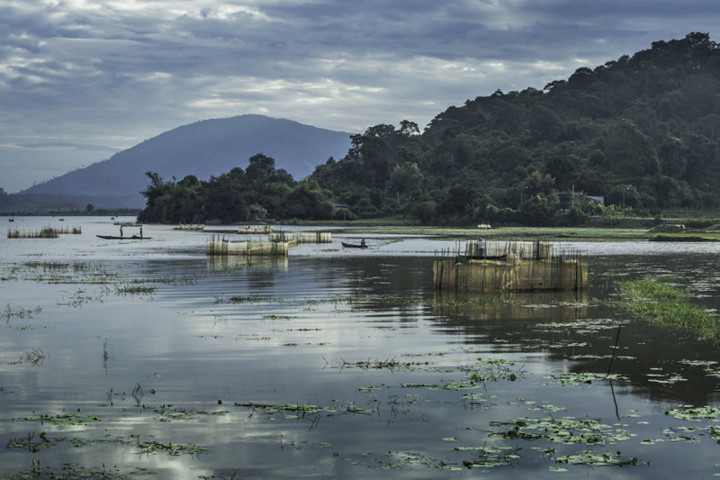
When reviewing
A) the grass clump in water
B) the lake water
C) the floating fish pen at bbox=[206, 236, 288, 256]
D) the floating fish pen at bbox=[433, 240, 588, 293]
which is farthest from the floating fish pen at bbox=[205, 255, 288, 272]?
the grass clump in water

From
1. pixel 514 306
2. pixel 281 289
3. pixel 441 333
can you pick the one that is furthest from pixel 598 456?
pixel 281 289

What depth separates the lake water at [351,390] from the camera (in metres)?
11.8

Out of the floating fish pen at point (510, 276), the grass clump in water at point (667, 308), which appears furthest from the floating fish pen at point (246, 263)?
the grass clump in water at point (667, 308)

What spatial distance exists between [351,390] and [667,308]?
17577mm

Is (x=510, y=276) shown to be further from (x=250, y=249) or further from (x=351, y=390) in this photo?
(x=250, y=249)

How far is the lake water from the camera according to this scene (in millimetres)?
11797

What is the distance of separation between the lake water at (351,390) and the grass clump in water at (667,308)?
36.7 inches

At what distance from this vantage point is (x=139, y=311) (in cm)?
3005

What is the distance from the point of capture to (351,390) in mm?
16438

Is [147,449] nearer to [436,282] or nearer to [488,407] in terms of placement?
[488,407]

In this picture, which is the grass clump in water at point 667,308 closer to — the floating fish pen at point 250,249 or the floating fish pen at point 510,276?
the floating fish pen at point 510,276

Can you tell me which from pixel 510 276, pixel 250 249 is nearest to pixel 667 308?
pixel 510 276

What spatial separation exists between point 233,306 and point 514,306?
1186 cm

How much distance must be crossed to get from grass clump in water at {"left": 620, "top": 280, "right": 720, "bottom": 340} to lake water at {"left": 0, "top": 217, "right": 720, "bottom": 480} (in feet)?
3.06
